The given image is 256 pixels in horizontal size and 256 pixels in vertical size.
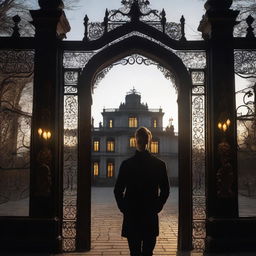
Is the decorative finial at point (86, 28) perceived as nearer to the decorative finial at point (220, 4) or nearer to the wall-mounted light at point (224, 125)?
the decorative finial at point (220, 4)

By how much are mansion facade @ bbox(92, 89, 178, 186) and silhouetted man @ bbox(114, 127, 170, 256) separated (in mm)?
36232

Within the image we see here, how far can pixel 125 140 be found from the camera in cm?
4097

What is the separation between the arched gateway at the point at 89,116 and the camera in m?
6.59

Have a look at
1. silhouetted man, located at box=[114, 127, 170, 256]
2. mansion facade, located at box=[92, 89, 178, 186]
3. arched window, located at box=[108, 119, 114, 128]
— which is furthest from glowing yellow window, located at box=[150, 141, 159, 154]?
silhouetted man, located at box=[114, 127, 170, 256]

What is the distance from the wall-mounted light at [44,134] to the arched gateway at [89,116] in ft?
0.06

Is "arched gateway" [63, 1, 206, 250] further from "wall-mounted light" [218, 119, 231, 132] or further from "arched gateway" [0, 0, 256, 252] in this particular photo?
"wall-mounted light" [218, 119, 231, 132]

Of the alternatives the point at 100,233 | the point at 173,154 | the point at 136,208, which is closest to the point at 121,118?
the point at 173,154

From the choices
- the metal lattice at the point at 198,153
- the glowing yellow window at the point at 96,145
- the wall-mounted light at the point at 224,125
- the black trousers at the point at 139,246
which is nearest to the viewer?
the black trousers at the point at 139,246

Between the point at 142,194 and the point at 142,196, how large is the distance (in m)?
0.02

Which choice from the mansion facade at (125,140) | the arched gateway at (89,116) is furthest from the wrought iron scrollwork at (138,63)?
the mansion facade at (125,140)

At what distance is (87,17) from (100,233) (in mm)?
4893

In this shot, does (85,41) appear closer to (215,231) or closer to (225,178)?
(225,178)

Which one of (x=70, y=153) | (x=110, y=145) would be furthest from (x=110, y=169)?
(x=70, y=153)

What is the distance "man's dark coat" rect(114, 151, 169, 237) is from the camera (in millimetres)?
3832
